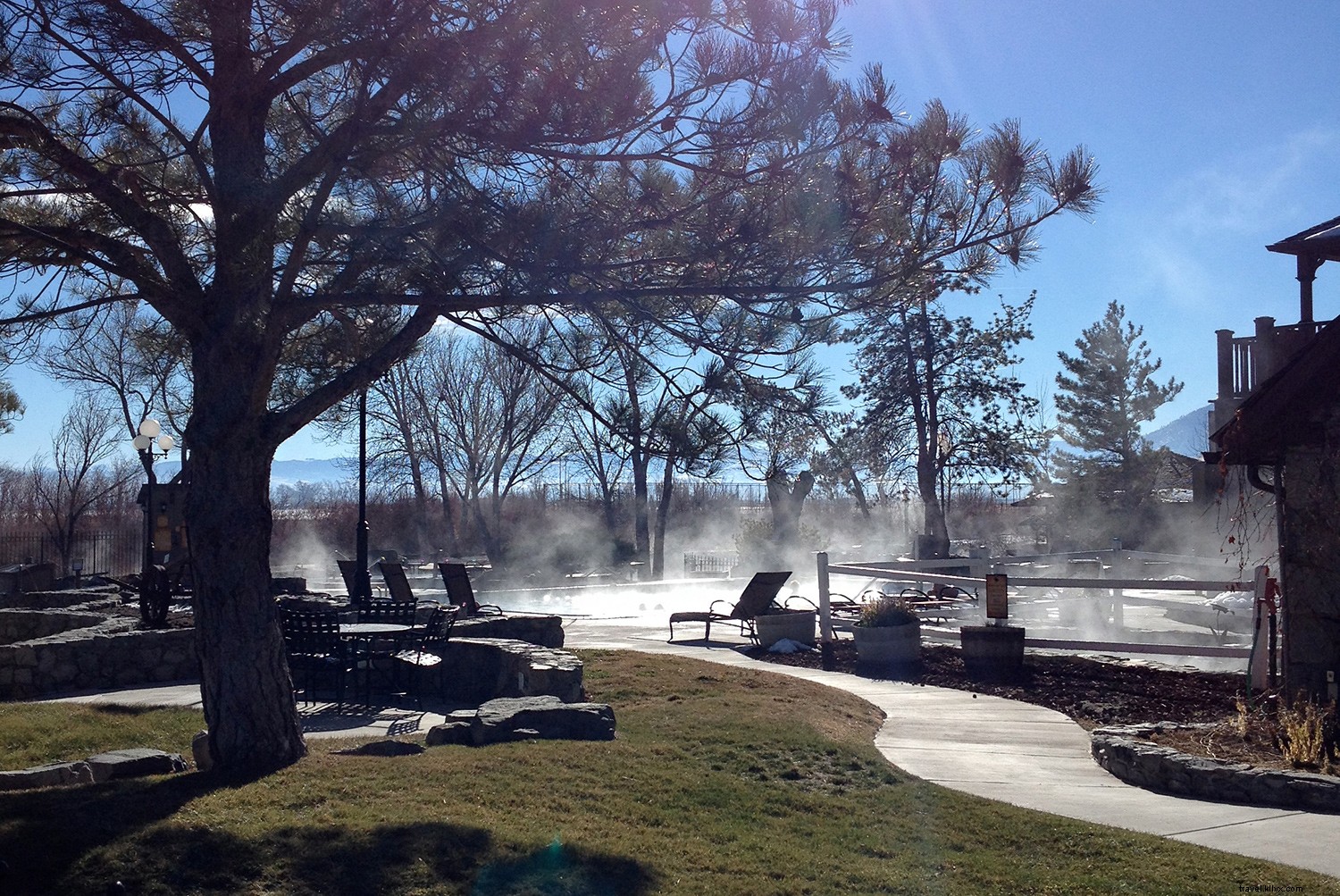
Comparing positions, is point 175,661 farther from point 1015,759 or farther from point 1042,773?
point 1042,773

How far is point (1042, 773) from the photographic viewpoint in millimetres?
7961

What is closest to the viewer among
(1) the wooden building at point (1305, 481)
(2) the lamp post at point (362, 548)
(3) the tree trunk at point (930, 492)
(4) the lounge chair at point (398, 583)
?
(1) the wooden building at point (1305, 481)

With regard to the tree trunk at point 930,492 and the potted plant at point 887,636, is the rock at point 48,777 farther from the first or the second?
the tree trunk at point 930,492

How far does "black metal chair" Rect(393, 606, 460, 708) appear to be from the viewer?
39.6 ft

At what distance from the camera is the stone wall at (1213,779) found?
681cm

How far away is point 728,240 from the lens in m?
7.14

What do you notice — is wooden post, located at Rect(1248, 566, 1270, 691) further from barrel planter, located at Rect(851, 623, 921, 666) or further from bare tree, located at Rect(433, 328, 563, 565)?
bare tree, located at Rect(433, 328, 563, 565)

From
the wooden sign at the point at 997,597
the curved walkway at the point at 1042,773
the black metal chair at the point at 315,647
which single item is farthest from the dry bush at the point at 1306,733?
the black metal chair at the point at 315,647

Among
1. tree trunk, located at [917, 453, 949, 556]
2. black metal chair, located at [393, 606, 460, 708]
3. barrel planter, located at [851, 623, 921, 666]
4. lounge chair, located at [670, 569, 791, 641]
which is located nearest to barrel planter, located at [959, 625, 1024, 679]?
barrel planter, located at [851, 623, 921, 666]

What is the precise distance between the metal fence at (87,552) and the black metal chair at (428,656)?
22.1 meters

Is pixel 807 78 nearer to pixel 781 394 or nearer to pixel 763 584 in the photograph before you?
pixel 781 394

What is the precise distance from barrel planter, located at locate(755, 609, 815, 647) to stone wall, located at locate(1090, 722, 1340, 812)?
7375mm

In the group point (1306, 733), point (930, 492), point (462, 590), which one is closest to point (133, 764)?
point (1306, 733)

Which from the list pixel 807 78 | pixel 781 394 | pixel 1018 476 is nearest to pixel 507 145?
pixel 807 78
